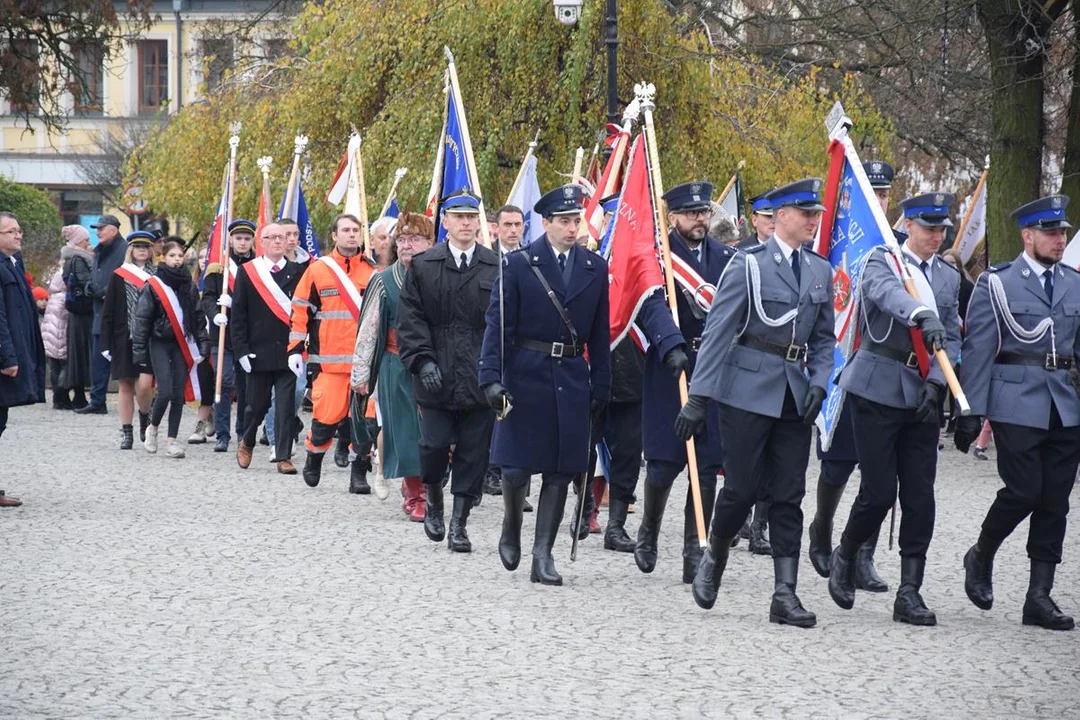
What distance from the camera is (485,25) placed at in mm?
20594

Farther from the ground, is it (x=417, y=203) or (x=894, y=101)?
(x=894, y=101)

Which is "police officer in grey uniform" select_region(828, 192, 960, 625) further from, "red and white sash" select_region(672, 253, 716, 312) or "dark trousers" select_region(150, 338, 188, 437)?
"dark trousers" select_region(150, 338, 188, 437)

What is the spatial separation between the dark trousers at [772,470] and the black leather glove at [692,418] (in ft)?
0.33

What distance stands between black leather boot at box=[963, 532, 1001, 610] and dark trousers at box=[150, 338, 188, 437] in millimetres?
8663

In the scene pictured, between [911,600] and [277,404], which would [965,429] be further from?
[277,404]

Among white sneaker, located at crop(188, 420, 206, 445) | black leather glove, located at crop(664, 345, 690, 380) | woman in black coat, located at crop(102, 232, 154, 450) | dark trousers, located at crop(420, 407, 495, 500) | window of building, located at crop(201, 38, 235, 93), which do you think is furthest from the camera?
window of building, located at crop(201, 38, 235, 93)

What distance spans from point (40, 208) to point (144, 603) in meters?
32.1

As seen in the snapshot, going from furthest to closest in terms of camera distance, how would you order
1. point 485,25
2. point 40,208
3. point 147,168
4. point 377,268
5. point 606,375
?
point 40,208, point 147,168, point 485,25, point 377,268, point 606,375

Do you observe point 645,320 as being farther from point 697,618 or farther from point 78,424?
point 78,424

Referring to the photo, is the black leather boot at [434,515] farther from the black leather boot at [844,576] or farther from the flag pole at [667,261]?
the black leather boot at [844,576]

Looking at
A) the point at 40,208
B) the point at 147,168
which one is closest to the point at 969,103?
the point at 147,168

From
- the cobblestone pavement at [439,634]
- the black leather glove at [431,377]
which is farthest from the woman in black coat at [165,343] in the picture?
the black leather glove at [431,377]

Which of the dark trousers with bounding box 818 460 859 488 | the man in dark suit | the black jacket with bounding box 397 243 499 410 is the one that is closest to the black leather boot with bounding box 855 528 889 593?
the dark trousers with bounding box 818 460 859 488

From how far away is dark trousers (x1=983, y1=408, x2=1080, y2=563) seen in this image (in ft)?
26.7
